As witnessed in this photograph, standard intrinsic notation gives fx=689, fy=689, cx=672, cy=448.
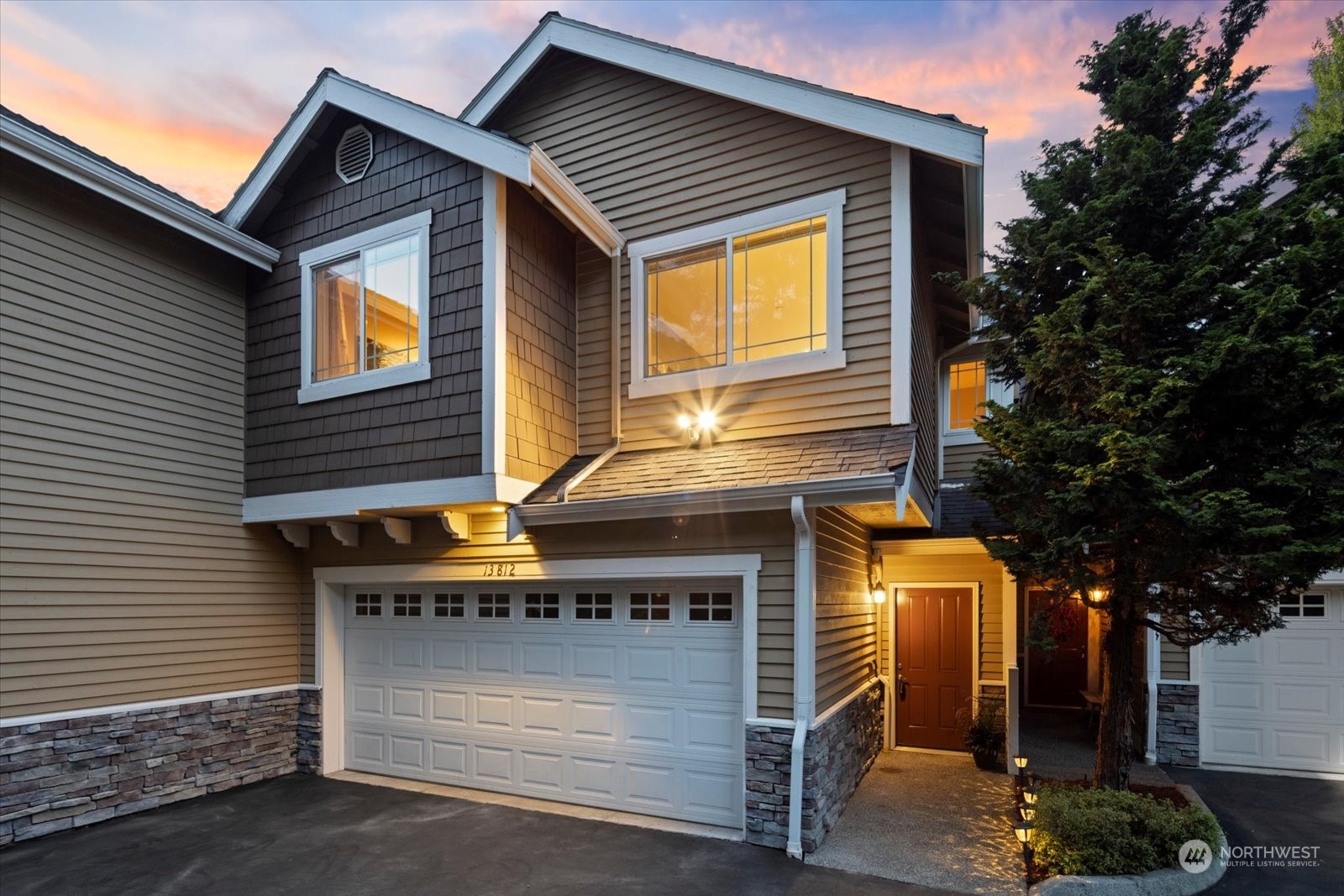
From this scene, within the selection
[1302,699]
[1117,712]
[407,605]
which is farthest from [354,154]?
[1302,699]

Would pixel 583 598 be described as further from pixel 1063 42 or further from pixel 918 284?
pixel 1063 42

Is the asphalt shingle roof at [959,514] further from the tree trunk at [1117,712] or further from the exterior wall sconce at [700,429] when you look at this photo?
the exterior wall sconce at [700,429]

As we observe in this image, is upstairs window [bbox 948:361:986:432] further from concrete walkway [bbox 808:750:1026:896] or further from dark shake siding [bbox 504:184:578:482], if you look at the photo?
dark shake siding [bbox 504:184:578:482]

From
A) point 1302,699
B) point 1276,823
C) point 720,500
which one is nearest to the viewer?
point 720,500

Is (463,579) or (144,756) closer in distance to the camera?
(144,756)

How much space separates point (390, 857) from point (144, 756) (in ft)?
9.01

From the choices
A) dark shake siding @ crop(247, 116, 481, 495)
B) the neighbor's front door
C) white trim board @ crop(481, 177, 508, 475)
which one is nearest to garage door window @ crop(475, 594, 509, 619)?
dark shake siding @ crop(247, 116, 481, 495)

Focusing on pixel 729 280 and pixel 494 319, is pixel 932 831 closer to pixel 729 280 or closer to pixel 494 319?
pixel 729 280

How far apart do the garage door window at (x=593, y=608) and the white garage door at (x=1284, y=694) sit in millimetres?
6352

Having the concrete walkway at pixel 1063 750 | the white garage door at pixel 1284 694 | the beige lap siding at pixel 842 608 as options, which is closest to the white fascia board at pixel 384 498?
the beige lap siding at pixel 842 608

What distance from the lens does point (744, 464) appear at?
5.59 m

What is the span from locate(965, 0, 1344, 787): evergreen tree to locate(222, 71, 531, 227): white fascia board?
13.3ft

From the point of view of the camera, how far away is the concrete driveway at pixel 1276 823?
442 cm

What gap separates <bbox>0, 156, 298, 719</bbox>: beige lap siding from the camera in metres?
5.47
